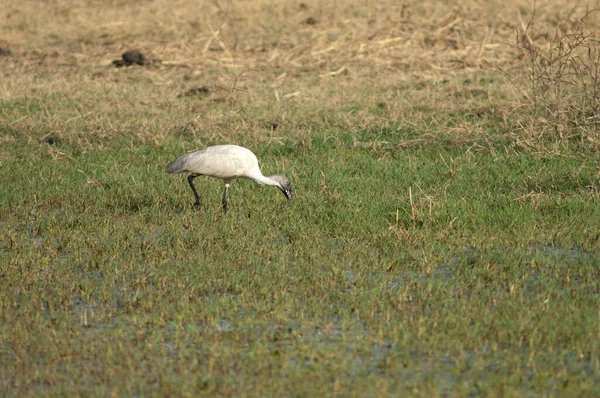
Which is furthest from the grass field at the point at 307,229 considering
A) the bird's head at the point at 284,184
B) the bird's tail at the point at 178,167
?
the bird's tail at the point at 178,167

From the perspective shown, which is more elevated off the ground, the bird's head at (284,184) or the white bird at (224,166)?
the white bird at (224,166)

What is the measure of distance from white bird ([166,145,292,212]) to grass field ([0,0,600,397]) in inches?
8.7

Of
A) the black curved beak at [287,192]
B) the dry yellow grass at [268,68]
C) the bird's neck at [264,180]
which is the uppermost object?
the bird's neck at [264,180]

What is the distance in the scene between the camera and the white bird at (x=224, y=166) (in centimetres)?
758

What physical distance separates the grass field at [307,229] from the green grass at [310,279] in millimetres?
19

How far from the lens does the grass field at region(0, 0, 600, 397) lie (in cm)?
445

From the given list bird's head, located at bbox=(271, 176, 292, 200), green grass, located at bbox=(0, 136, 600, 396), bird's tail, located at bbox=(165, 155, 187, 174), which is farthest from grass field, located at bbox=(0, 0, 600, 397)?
bird's tail, located at bbox=(165, 155, 187, 174)

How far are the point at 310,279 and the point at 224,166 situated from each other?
7.11 feet

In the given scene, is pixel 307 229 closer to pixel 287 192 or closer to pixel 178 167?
pixel 287 192

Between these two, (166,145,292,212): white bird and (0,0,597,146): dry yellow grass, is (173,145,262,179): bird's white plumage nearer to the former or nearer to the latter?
(166,145,292,212): white bird

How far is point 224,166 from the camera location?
7.61m

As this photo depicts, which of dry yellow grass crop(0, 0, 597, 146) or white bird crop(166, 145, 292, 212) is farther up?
white bird crop(166, 145, 292, 212)

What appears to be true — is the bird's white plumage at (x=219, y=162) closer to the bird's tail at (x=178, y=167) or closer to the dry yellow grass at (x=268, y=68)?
the bird's tail at (x=178, y=167)

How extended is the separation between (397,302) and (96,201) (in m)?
3.50
